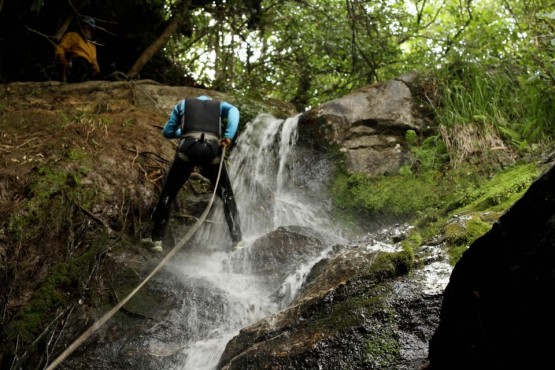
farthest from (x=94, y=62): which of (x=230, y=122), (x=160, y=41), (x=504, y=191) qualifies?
(x=504, y=191)

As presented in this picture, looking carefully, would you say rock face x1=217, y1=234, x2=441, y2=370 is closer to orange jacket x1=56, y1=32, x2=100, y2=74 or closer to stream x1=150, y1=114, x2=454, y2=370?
stream x1=150, y1=114, x2=454, y2=370

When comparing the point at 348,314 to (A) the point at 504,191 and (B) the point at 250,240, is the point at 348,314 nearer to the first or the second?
(A) the point at 504,191

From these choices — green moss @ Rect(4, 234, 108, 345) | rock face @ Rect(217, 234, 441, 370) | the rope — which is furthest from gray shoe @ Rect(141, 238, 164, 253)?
rock face @ Rect(217, 234, 441, 370)

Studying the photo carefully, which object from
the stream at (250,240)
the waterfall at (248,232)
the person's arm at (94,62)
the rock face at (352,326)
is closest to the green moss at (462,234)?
the stream at (250,240)

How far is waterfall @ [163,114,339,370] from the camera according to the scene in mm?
4484

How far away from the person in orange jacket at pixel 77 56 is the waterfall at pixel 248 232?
360 centimetres

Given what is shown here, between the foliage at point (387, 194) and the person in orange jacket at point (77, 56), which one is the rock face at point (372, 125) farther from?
the person in orange jacket at point (77, 56)

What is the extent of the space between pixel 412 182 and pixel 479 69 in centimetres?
237

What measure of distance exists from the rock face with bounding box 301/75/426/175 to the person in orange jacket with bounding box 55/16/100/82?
4576mm

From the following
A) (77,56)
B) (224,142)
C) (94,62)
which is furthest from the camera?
(94,62)

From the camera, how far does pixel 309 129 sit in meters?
8.25

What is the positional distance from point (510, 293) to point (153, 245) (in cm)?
474

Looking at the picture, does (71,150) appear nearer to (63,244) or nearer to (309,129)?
(63,244)

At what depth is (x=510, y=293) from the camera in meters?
1.59
